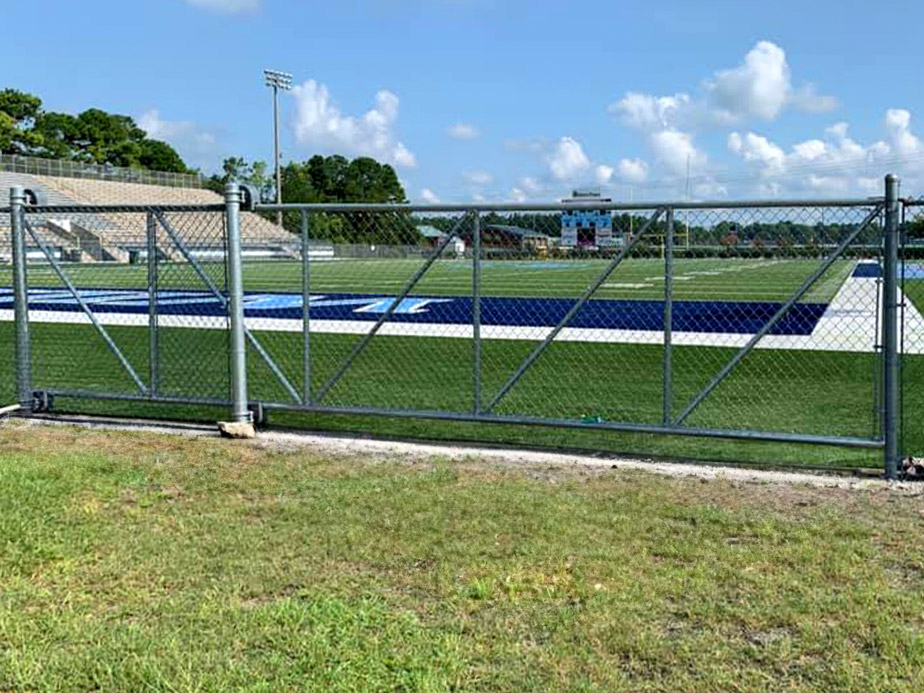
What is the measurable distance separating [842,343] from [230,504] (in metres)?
10.2

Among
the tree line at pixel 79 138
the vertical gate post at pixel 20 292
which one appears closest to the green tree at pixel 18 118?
the tree line at pixel 79 138

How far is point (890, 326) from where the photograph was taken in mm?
6660

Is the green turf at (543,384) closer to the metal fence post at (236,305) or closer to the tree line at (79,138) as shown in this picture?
the metal fence post at (236,305)

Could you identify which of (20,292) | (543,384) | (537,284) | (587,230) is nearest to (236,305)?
(20,292)

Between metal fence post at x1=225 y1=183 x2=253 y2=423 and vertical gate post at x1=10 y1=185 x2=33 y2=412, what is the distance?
7.12ft

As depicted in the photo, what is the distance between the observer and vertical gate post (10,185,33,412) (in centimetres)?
916

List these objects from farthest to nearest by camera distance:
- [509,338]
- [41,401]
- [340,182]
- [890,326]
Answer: [340,182]
[509,338]
[41,401]
[890,326]

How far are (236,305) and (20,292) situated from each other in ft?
7.87

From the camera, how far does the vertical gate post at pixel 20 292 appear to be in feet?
30.1

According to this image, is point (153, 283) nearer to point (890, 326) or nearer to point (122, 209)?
point (122, 209)

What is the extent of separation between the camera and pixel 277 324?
1742 centimetres

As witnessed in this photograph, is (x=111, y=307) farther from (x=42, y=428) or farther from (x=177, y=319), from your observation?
(x=42, y=428)

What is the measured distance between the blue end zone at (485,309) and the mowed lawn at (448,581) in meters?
10.3

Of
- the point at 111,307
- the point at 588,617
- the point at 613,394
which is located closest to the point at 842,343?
the point at 613,394
